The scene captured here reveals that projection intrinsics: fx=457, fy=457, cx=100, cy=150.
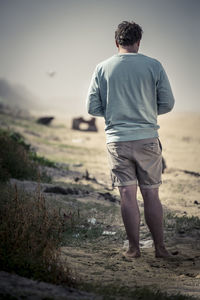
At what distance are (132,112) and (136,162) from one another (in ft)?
1.69

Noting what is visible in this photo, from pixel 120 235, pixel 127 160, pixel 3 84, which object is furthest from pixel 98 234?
pixel 3 84

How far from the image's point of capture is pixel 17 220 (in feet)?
14.0

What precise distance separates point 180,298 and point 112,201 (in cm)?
469

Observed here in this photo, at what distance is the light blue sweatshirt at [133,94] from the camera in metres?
4.57

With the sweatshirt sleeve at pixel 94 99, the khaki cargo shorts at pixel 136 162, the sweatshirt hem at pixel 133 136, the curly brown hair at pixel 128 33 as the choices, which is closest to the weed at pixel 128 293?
the khaki cargo shorts at pixel 136 162

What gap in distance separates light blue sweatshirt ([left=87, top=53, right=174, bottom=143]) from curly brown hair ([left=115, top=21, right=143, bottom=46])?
139mm

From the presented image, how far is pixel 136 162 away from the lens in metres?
4.66

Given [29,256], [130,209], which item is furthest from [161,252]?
[29,256]

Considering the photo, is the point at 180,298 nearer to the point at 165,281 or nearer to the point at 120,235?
the point at 165,281

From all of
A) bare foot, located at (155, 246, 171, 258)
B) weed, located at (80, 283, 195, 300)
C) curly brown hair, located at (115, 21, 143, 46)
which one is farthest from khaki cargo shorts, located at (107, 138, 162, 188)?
weed, located at (80, 283, 195, 300)

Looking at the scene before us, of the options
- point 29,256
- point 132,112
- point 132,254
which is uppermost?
point 132,112

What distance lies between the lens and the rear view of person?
180 inches

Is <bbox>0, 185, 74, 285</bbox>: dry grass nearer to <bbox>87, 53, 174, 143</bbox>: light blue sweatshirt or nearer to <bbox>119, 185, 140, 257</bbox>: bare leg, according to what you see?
<bbox>119, 185, 140, 257</bbox>: bare leg

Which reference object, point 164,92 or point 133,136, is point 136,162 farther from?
point 164,92
